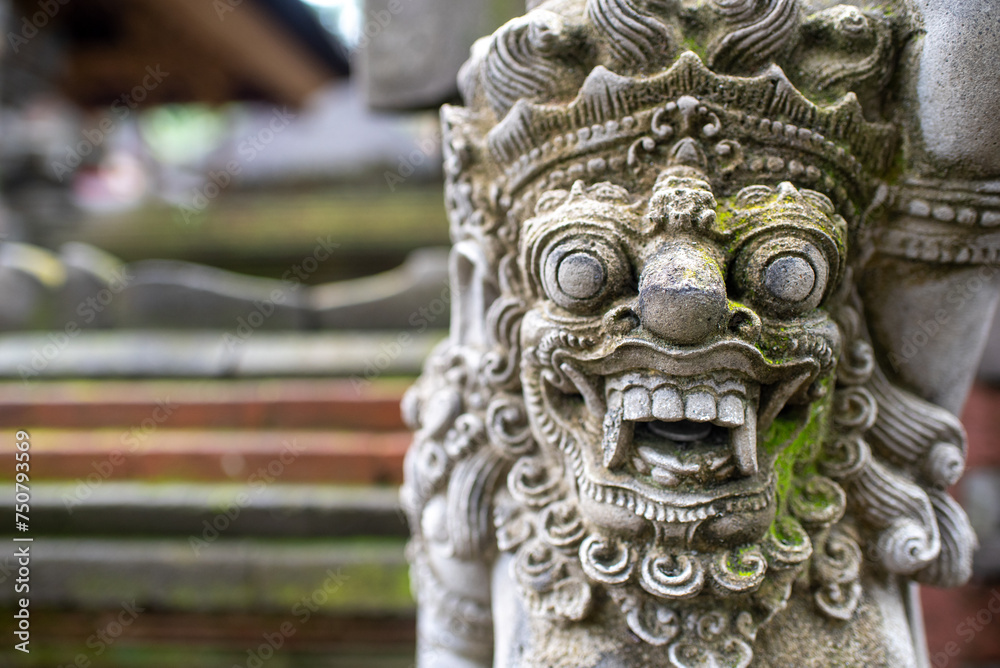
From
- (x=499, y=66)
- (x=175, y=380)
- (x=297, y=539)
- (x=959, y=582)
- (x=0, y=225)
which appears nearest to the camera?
(x=499, y=66)

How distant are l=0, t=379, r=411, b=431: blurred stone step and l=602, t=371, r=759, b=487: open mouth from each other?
1.68 meters

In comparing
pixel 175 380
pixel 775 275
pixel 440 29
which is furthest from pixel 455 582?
pixel 175 380

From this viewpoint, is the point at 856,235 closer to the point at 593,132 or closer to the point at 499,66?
the point at 593,132

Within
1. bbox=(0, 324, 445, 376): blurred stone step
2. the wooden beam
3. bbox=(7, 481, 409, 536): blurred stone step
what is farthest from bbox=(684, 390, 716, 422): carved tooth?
the wooden beam

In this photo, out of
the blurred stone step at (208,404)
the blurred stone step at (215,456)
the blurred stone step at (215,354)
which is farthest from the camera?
the blurred stone step at (215,354)

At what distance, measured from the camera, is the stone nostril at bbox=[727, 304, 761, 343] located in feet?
3.43

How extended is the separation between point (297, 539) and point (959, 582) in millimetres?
2024

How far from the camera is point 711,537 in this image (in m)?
1.12

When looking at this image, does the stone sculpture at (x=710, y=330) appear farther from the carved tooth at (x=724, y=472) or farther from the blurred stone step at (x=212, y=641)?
the blurred stone step at (x=212, y=641)

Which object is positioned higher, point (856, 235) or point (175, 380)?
point (856, 235)

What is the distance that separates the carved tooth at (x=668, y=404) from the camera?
3.48 ft

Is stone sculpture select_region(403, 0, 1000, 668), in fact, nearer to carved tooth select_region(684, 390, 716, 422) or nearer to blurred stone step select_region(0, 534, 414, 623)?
carved tooth select_region(684, 390, 716, 422)

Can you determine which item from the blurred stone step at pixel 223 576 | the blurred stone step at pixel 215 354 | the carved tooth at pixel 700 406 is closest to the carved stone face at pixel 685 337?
the carved tooth at pixel 700 406

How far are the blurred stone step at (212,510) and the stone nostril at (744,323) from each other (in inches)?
67.2
